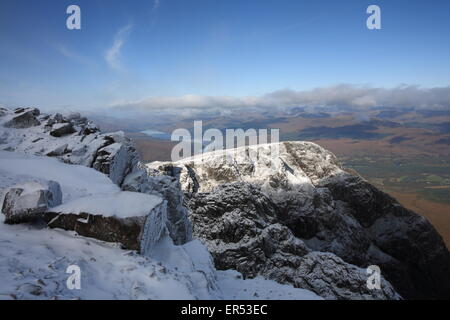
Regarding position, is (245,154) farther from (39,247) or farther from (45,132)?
(39,247)

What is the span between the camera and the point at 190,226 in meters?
30.8

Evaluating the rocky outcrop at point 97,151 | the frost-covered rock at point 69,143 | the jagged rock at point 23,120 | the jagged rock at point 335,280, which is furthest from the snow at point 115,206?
the jagged rock at point 335,280

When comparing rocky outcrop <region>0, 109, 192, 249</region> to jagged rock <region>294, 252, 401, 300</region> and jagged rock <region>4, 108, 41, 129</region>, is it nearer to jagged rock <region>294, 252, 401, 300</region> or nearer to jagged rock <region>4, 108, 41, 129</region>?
jagged rock <region>4, 108, 41, 129</region>

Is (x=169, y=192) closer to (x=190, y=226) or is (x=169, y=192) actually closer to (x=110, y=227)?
(x=190, y=226)

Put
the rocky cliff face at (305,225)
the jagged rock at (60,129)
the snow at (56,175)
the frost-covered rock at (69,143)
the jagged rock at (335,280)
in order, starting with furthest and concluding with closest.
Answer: the rocky cliff face at (305,225) < the jagged rock at (60,129) < the jagged rock at (335,280) < the frost-covered rock at (69,143) < the snow at (56,175)

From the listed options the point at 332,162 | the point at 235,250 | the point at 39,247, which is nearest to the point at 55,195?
the point at 39,247

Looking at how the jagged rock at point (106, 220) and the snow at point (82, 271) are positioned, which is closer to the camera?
the snow at point (82, 271)

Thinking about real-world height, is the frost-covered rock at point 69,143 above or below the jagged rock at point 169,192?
above

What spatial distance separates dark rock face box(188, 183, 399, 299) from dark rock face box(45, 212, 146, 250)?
25491mm

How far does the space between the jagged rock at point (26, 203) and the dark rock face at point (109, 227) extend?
54.8 inches

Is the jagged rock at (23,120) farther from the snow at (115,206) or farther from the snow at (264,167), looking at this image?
the snow at (264,167)

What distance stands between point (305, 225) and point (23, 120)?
169 ft

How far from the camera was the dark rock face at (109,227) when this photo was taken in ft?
38.2
